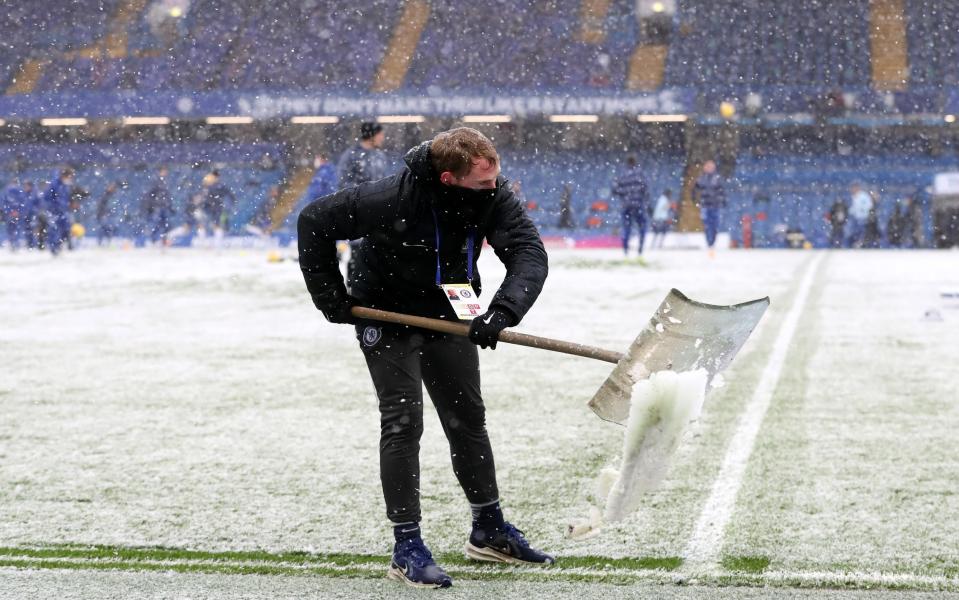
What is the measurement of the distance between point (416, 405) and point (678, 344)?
0.76 metres

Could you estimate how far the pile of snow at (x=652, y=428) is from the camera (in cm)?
308

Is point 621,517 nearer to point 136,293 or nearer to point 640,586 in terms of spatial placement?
point 640,586

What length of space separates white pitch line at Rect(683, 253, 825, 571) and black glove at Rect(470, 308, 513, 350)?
2.83 feet

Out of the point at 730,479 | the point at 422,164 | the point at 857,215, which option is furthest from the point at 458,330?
the point at 857,215

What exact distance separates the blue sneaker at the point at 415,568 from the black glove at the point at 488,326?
60cm

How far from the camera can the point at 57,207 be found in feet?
81.8

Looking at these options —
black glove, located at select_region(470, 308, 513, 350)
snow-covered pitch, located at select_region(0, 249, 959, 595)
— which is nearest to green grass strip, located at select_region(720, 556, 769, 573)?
snow-covered pitch, located at select_region(0, 249, 959, 595)

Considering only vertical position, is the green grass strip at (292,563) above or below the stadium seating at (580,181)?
below

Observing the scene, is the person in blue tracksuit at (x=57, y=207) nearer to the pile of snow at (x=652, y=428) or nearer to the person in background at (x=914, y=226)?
the person in background at (x=914, y=226)

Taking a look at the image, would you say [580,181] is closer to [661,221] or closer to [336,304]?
[661,221]

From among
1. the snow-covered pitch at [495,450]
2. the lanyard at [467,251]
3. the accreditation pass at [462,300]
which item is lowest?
the snow-covered pitch at [495,450]

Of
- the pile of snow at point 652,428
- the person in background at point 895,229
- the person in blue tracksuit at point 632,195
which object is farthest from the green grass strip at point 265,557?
the person in background at point 895,229

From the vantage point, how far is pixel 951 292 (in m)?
12.6

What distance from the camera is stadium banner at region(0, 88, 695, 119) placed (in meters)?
33.0
